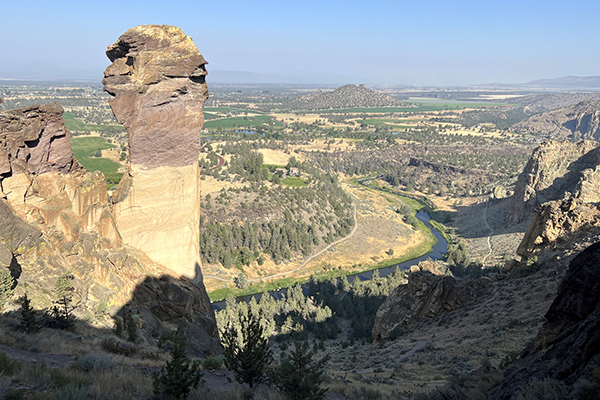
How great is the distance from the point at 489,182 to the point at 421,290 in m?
104

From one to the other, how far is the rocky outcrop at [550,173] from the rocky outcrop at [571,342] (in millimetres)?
67788

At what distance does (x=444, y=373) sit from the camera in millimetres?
18078

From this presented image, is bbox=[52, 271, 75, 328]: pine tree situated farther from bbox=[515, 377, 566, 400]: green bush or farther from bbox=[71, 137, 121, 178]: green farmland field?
bbox=[71, 137, 121, 178]: green farmland field

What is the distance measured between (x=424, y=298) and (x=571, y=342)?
22.1m

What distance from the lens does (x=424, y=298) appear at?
32.3 metres

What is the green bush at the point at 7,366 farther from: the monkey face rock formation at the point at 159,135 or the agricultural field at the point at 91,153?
the agricultural field at the point at 91,153

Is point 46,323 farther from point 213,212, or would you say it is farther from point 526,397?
point 213,212

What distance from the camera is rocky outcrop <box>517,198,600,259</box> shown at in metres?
31.9

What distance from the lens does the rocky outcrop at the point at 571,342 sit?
30.4ft

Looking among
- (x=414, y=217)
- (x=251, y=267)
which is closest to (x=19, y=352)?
(x=251, y=267)

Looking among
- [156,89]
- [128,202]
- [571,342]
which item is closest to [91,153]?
[128,202]

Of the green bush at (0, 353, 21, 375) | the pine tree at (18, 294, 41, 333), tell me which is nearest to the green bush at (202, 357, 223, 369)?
the pine tree at (18, 294, 41, 333)

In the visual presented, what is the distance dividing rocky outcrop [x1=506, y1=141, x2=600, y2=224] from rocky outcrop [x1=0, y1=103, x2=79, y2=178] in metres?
76.4

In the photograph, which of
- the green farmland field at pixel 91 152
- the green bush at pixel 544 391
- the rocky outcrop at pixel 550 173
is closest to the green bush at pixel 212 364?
the green bush at pixel 544 391
